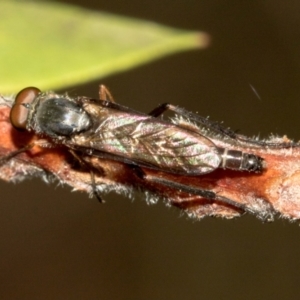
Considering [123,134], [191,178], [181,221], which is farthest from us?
[181,221]

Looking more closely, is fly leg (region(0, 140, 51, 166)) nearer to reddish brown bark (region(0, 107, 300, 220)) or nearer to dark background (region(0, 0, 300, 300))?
reddish brown bark (region(0, 107, 300, 220))

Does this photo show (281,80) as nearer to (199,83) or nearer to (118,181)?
(199,83)

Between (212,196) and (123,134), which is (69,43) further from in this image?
(212,196)

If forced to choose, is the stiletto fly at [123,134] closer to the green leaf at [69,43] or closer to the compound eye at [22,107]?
the compound eye at [22,107]

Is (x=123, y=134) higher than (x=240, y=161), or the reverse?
(x=123, y=134)

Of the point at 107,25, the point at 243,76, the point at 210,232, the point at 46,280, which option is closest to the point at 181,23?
the point at 243,76

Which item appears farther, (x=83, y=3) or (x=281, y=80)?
(x=281, y=80)

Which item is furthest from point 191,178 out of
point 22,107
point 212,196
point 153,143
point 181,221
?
point 181,221

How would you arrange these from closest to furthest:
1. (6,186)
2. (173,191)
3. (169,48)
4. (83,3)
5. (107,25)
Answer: (173,191) → (169,48) → (107,25) → (83,3) → (6,186)

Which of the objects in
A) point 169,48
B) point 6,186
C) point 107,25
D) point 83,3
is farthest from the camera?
point 6,186
